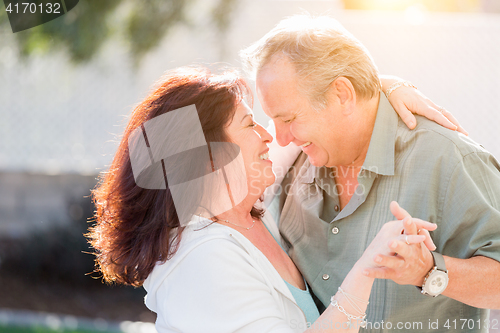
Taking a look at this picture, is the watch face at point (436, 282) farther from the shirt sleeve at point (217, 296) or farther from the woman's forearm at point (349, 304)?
the shirt sleeve at point (217, 296)

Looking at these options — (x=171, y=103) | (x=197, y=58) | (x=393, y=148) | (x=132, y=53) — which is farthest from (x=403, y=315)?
(x=132, y=53)

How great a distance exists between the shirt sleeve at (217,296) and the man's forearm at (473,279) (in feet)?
2.10

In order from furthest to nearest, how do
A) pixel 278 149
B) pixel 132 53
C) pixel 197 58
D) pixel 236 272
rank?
pixel 132 53 → pixel 197 58 → pixel 278 149 → pixel 236 272

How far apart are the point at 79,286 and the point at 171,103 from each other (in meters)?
3.94

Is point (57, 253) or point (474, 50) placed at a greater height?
point (474, 50)

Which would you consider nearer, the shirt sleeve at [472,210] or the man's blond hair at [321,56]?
the shirt sleeve at [472,210]

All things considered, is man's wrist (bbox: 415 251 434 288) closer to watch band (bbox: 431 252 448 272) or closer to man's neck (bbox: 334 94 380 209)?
watch band (bbox: 431 252 448 272)

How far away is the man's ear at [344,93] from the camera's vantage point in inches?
79.9

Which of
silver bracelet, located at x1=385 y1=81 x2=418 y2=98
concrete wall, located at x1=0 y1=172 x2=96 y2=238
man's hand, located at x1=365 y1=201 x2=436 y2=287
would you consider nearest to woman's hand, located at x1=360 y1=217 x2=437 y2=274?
man's hand, located at x1=365 y1=201 x2=436 y2=287

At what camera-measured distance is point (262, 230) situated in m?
2.18

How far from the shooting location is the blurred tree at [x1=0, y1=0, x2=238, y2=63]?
5.29 meters

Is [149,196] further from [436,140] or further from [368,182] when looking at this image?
[436,140]

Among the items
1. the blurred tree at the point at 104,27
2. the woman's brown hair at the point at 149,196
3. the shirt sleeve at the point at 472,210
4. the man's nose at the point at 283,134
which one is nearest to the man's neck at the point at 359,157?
the man's nose at the point at 283,134

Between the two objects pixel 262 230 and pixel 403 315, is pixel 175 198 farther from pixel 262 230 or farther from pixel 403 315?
pixel 403 315
